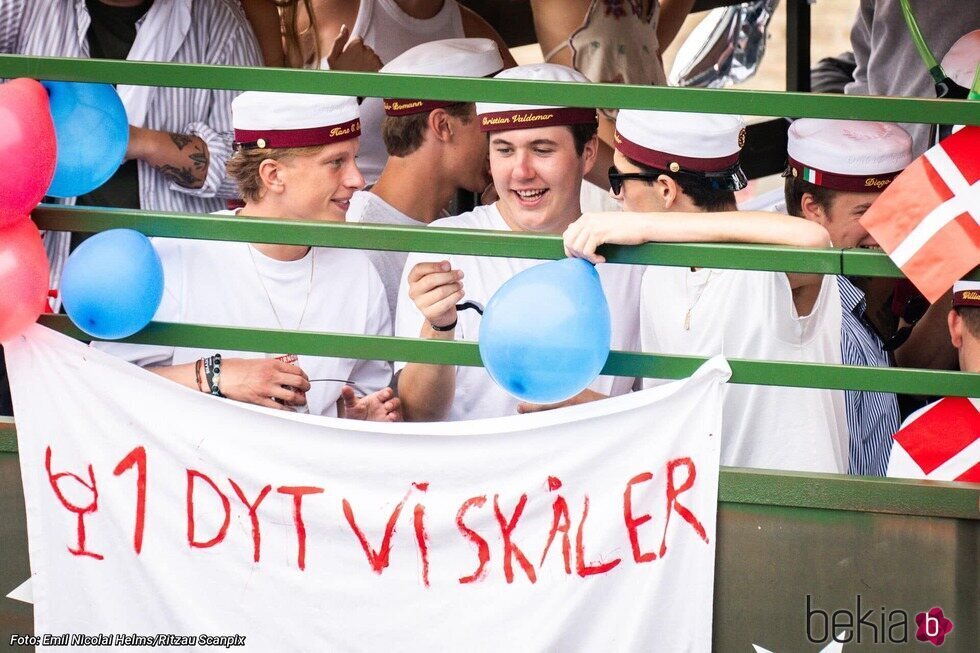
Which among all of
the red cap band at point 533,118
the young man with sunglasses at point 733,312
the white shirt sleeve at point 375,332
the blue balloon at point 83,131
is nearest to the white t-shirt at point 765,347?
the young man with sunglasses at point 733,312

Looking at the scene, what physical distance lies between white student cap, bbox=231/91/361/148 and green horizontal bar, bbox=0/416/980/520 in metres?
1.27

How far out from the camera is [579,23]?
4.02m

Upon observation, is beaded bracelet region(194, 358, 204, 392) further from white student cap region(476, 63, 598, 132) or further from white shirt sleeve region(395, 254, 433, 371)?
white student cap region(476, 63, 598, 132)

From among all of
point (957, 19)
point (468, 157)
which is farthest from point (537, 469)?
point (957, 19)

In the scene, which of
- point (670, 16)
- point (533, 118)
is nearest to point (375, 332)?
point (533, 118)

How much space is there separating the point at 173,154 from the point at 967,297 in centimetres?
201

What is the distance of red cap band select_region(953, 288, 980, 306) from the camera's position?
118 inches

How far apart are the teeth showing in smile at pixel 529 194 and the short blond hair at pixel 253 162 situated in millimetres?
517

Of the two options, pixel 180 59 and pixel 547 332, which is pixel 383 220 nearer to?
pixel 180 59

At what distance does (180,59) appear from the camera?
147 inches

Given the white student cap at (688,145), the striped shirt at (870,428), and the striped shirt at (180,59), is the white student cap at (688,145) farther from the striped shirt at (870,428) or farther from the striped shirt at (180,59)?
the striped shirt at (180,59)

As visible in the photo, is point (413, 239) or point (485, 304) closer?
point (413, 239)

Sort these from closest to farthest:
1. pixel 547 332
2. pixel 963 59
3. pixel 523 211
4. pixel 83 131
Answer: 1. pixel 547 332
2. pixel 83 131
3. pixel 523 211
4. pixel 963 59

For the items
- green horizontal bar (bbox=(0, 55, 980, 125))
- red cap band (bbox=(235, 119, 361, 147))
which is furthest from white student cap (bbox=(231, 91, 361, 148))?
green horizontal bar (bbox=(0, 55, 980, 125))
